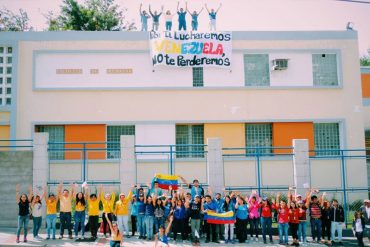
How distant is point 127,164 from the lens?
17.5m

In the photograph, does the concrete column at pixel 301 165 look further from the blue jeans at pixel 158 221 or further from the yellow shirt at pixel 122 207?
the yellow shirt at pixel 122 207

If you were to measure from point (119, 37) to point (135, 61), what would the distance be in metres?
1.63

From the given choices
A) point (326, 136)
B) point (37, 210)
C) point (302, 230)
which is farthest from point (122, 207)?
point (326, 136)

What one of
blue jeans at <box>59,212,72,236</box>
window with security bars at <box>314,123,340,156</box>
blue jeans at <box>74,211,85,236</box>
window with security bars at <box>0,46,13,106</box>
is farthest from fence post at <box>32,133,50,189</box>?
window with security bars at <box>314,123,340,156</box>

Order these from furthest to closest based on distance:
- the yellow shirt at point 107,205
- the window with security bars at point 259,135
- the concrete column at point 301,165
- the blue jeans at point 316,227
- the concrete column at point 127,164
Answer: the window with security bars at point 259,135, the concrete column at point 301,165, the concrete column at point 127,164, the blue jeans at point 316,227, the yellow shirt at point 107,205

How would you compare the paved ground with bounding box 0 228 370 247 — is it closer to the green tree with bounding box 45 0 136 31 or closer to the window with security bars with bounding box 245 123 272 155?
the window with security bars with bounding box 245 123 272 155

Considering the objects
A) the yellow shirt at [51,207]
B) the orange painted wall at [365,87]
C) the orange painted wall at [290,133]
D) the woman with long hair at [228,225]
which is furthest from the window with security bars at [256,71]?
the yellow shirt at [51,207]

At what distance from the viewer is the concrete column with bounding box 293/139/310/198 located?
1764cm

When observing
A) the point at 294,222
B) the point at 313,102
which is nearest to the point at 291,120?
the point at 313,102

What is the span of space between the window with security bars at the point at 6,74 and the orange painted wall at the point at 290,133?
14.8m

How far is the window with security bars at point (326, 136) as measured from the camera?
76.3ft

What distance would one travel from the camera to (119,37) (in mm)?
22938

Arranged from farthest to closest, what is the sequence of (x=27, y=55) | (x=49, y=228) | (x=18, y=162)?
1. (x=27, y=55)
2. (x=18, y=162)
3. (x=49, y=228)

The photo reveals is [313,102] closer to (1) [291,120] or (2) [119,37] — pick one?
(1) [291,120]
